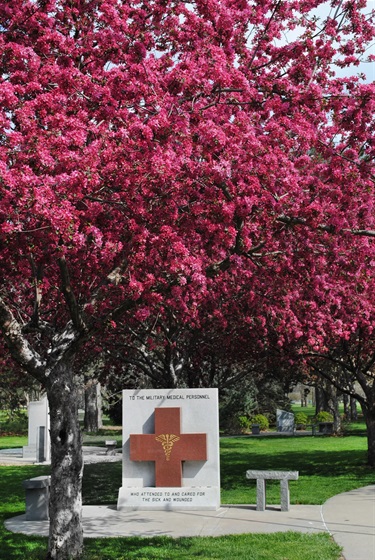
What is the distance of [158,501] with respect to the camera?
1266 cm

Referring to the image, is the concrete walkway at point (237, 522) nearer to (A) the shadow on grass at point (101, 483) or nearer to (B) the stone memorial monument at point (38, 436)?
(A) the shadow on grass at point (101, 483)

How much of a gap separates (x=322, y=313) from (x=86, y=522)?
662cm

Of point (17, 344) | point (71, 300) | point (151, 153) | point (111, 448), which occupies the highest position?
point (151, 153)

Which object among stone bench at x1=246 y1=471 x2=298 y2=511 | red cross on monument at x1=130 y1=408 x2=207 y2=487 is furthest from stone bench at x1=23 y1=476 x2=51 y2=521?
stone bench at x1=246 y1=471 x2=298 y2=511

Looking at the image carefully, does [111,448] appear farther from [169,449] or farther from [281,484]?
[281,484]

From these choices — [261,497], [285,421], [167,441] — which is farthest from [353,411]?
[261,497]

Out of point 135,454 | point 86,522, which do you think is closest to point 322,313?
point 135,454

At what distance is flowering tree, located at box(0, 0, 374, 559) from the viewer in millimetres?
7828

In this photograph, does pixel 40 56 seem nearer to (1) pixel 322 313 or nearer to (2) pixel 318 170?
(2) pixel 318 170

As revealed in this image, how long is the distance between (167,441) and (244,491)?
2793 millimetres

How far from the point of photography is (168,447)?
1296cm

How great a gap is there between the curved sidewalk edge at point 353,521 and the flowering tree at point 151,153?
346cm

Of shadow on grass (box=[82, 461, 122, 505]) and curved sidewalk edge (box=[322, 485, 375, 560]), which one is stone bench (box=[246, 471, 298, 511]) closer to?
curved sidewalk edge (box=[322, 485, 375, 560])

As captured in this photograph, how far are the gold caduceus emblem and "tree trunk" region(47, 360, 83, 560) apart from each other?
4.39 meters
